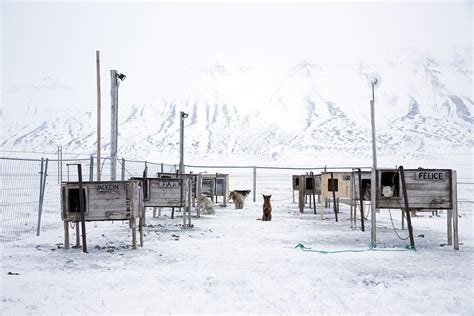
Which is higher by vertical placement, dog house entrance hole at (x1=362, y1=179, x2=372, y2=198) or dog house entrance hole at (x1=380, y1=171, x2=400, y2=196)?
dog house entrance hole at (x1=380, y1=171, x2=400, y2=196)

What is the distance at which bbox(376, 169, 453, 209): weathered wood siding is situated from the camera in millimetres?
9328

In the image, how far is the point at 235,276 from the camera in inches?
262

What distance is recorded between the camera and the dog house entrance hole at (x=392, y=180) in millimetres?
9492

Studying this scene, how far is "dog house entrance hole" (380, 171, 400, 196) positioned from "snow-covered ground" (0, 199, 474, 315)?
113cm

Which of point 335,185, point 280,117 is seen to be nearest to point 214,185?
point 335,185

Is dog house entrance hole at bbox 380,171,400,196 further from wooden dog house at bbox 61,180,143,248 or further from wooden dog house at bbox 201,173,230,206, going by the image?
wooden dog house at bbox 201,173,230,206

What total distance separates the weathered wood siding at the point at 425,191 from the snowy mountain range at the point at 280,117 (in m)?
75.9

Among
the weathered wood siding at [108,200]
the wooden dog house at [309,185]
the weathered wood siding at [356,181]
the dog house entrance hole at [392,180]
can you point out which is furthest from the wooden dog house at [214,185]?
the dog house entrance hole at [392,180]

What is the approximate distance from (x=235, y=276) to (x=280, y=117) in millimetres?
113503

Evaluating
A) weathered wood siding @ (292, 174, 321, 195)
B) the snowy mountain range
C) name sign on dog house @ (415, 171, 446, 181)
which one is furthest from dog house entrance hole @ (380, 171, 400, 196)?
the snowy mountain range

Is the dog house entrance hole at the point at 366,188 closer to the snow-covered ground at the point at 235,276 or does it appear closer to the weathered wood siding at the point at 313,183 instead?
the snow-covered ground at the point at 235,276

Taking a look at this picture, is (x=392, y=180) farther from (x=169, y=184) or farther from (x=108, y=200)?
(x=108, y=200)

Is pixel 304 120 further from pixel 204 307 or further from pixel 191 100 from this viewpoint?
pixel 204 307

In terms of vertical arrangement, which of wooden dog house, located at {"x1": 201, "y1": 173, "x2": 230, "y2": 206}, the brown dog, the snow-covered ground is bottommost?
the snow-covered ground
